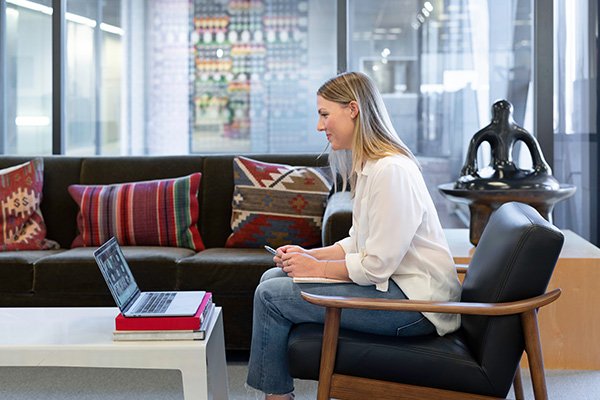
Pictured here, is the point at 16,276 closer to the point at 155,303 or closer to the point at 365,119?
the point at 155,303

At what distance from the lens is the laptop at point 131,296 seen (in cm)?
229

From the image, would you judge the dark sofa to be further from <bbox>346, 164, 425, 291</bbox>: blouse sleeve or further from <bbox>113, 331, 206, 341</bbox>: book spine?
<bbox>113, 331, 206, 341</bbox>: book spine

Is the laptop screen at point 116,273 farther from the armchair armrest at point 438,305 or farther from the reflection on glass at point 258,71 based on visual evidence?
the reflection on glass at point 258,71

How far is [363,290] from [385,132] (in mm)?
462

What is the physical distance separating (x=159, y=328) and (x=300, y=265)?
1.45 ft

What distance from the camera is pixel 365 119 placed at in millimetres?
2479

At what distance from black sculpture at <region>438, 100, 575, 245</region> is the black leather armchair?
1111 millimetres

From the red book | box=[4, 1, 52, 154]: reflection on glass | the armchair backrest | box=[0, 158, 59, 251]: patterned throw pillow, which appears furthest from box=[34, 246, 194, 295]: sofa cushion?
the armchair backrest

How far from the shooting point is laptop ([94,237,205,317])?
229 cm

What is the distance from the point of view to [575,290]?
11.1 feet

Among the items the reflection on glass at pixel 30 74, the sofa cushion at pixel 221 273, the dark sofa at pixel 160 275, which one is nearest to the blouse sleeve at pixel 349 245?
the dark sofa at pixel 160 275

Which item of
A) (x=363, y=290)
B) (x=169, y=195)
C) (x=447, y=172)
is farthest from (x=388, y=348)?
(x=447, y=172)

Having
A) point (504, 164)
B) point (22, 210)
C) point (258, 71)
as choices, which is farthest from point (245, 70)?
point (504, 164)

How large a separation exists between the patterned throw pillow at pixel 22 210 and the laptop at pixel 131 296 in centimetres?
162
